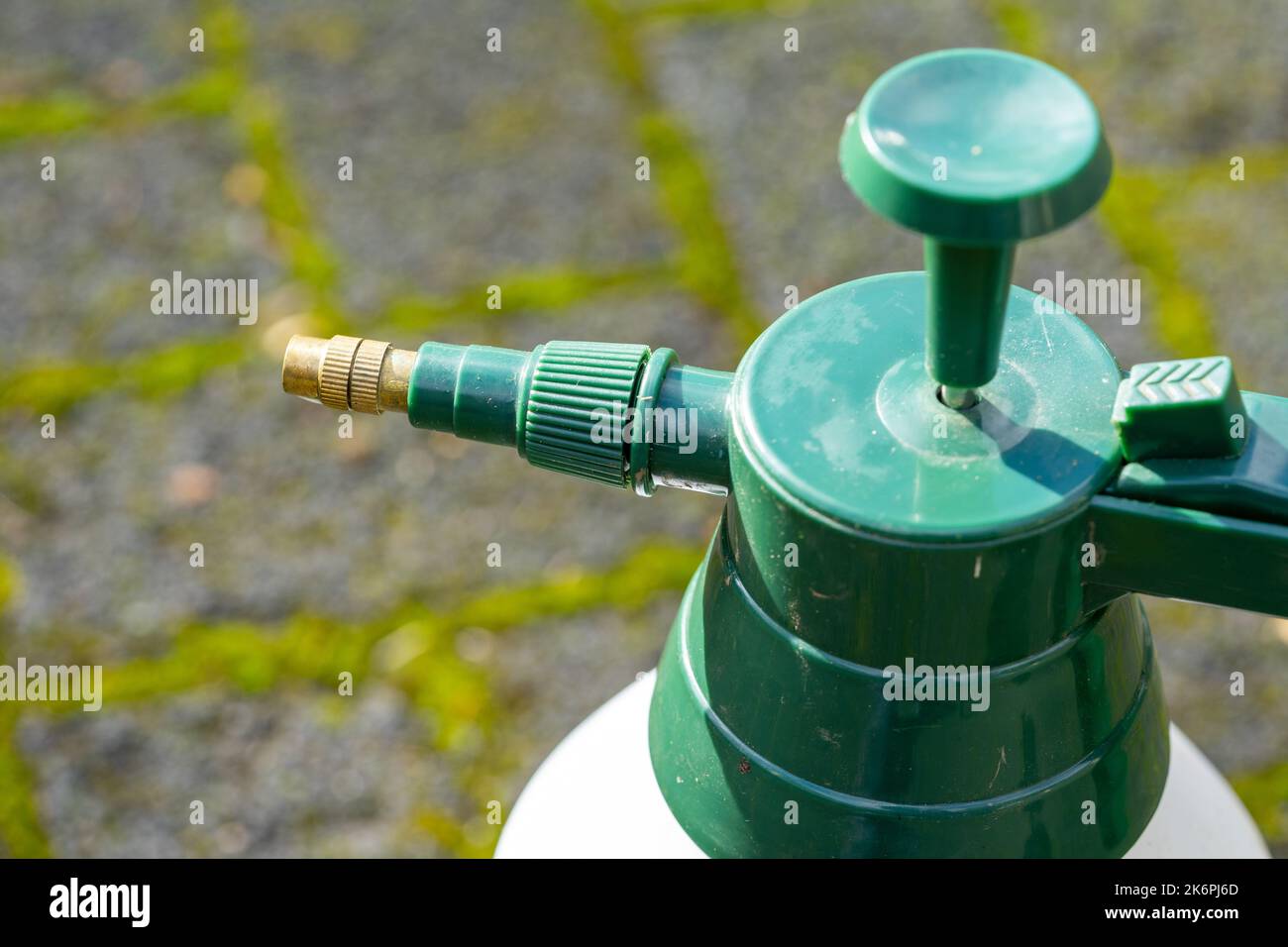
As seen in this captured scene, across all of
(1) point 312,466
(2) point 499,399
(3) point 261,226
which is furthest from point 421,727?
(2) point 499,399

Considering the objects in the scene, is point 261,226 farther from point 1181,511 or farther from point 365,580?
point 1181,511

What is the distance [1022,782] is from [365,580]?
1984 mm

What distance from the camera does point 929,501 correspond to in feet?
2.95

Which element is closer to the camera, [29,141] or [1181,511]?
[1181,511]

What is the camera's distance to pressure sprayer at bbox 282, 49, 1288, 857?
833mm

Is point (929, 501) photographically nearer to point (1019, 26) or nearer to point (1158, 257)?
point (1158, 257)

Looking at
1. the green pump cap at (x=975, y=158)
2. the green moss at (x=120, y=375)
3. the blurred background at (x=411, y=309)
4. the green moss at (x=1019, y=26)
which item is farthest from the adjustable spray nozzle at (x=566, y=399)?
the green moss at (x=1019, y=26)

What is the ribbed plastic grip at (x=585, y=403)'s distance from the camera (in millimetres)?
1005

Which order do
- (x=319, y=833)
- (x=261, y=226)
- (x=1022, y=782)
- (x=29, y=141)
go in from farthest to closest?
(x=29, y=141)
(x=261, y=226)
(x=319, y=833)
(x=1022, y=782)

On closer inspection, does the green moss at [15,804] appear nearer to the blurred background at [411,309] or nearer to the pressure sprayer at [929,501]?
the blurred background at [411,309]

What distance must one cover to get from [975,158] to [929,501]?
0.69ft

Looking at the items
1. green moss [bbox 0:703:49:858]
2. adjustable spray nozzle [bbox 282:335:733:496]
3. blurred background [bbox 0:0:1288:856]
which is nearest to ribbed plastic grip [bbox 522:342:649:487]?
adjustable spray nozzle [bbox 282:335:733:496]

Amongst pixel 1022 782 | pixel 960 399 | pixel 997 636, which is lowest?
pixel 1022 782
